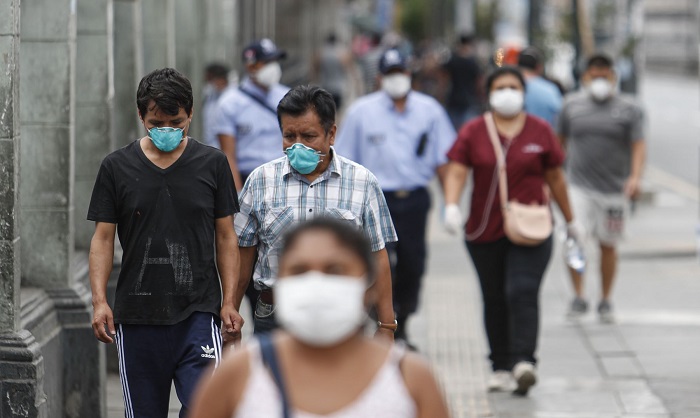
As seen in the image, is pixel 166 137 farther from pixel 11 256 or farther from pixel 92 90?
pixel 92 90

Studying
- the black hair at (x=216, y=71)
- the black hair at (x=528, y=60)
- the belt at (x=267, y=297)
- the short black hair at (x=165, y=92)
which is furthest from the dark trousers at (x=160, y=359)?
the black hair at (x=216, y=71)

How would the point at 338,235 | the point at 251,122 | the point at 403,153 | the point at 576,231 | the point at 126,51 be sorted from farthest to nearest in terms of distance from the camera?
the point at 126,51 → the point at 403,153 → the point at 251,122 → the point at 576,231 → the point at 338,235

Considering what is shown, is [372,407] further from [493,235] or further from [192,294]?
[493,235]

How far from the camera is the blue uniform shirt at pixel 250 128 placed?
898cm

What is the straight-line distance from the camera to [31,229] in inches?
279

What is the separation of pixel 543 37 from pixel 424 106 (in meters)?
14.0

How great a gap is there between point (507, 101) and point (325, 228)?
5.12m

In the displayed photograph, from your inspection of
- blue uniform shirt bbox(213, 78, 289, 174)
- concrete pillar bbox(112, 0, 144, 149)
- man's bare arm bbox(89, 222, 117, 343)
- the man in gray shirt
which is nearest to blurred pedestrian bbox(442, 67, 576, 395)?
blue uniform shirt bbox(213, 78, 289, 174)

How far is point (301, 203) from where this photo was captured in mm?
5434

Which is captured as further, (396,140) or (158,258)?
(396,140)

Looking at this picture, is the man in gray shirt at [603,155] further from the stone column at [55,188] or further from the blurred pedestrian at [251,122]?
the stone column at [55,188]

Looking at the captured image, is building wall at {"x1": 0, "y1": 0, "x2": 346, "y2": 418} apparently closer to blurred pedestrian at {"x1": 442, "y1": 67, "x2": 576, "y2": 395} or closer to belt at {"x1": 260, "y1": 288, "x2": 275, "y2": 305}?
belt at {"x1": 260, "y1": 288, "x2": 275, "y2": 305}

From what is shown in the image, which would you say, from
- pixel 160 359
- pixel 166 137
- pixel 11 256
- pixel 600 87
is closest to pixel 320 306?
pixel 166 137

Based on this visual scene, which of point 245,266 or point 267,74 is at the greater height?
point 267,74
